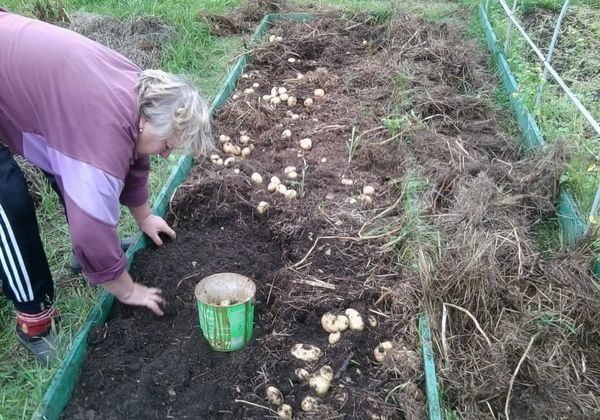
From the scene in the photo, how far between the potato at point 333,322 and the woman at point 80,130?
2.87 feet

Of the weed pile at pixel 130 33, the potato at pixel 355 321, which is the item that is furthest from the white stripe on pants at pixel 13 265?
the weed pile at pixel 130 33

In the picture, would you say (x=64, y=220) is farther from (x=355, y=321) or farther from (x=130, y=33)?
(x=130, y=33)

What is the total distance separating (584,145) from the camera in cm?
362

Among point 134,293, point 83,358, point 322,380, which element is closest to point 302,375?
point 322,380

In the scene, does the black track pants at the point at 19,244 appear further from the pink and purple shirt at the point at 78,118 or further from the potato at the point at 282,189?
the potato at the point at 282,189

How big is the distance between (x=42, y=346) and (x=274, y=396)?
1152 millimetres

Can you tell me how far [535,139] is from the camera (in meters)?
3.84

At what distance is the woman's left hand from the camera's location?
2953 millimetres

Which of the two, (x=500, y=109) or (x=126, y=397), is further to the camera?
(x=500, y=109)

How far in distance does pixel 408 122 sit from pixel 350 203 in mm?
975

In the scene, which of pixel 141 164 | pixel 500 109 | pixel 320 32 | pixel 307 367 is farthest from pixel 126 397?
pixel 320 32

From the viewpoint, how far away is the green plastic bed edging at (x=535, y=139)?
3.01 m

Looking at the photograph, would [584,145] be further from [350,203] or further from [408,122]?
[350,203]

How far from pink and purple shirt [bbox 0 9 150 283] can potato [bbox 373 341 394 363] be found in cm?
112
